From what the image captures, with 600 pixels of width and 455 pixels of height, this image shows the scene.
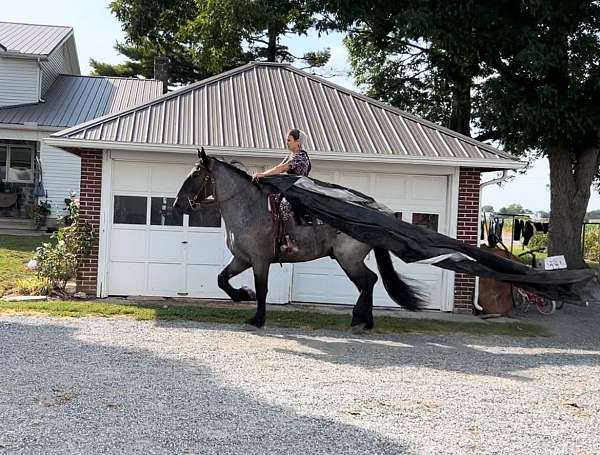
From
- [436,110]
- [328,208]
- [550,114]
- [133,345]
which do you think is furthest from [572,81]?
[133,345]

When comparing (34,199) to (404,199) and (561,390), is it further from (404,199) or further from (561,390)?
(561,390)

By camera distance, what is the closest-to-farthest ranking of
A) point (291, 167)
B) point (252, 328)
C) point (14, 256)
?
point (291, 167), point (252, 328), point (14, 256)

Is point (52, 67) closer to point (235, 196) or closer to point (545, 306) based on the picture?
point (235, 196)

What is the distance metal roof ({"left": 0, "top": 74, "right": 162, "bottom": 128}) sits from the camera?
20.7 meters

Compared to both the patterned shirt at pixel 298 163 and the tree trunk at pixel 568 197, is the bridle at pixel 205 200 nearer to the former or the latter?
the patterned shirt at pixel 298 163

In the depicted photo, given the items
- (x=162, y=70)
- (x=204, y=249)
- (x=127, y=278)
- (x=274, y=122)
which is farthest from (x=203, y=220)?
(x=162, y=70)

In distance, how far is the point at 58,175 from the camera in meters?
21.3

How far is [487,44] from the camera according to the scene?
48.5ft

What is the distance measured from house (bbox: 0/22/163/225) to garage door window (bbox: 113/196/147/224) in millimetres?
9679

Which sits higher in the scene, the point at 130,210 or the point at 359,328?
the point at 130,210

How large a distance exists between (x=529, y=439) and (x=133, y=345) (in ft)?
14.8

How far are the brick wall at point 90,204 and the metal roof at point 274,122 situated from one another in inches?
19.4

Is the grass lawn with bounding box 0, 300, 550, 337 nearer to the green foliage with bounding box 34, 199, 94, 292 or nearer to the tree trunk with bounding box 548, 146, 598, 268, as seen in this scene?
the green foliage with bounding box 34, 199, 94, 292

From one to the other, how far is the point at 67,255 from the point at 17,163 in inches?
517
